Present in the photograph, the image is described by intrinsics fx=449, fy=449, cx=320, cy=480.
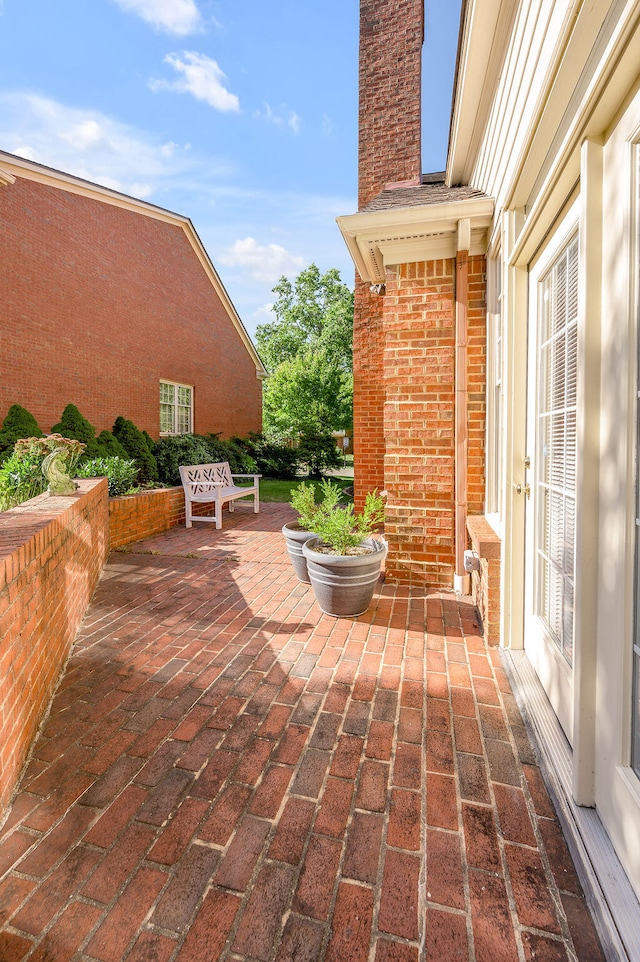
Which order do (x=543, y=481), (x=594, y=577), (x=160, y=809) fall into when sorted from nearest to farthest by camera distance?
(x=594, y=577) → (x=160, y=809) → (x=543, y=481)

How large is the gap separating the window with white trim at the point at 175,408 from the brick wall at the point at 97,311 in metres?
0.28

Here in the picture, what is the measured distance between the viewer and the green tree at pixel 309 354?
17594 mm

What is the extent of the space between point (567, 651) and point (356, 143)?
25.9 feet

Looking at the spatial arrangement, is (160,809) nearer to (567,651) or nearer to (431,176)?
(567,651)

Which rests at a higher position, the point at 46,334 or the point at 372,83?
the point at 372,83

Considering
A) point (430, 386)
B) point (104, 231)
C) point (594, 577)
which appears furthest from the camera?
point (104, 231)

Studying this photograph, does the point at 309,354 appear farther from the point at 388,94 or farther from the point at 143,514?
the point at 143,514

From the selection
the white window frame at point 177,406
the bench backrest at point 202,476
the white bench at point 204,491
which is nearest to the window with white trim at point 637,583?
the white bench at point 204,491

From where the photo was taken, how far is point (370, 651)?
115 inches

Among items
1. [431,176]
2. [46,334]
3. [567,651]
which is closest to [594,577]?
[567,651]

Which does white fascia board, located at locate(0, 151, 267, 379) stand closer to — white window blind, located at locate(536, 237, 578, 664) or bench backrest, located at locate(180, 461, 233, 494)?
bench backrest, located at locate(180, 461, 233, 494)

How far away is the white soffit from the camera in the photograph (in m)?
3.41

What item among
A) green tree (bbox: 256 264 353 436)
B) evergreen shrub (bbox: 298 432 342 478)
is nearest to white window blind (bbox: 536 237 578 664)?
evergreen shrub (bbox: 298 432 342 478)

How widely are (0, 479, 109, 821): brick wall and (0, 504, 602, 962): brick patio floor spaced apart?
13 centimetres
